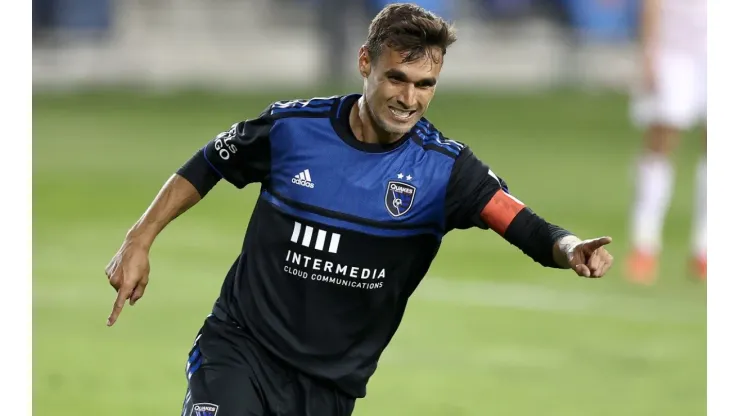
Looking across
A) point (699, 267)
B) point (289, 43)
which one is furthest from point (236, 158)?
point (289, 43)

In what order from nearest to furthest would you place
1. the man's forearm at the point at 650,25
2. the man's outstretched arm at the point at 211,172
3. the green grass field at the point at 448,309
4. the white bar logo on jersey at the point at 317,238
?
1. the white bar logo on jersey at the point at 317,238
2. the man's outstretched arm at the point at 211,172
3. the green grass field at the point at 448,309
4. the man's forearm at the point at 650,25

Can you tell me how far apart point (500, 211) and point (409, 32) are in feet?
2.21

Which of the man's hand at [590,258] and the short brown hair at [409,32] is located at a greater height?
the short brown hair at [409,32]

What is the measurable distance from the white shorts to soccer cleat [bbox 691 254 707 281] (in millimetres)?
986

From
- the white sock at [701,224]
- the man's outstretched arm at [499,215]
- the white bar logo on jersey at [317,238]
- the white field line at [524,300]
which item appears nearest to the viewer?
the man's outstretched arm at [499,215]

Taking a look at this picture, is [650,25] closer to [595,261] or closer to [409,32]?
[409,32]

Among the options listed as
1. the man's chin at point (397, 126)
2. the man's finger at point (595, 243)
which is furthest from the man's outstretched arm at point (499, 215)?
the man's chin at point (397, 126)

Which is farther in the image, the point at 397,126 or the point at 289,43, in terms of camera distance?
the point at 289,43

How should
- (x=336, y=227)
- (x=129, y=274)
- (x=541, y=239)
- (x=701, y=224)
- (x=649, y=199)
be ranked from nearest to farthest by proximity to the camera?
(x=541, y=239), (x=129, y=274), (x=336, y=227), (x=701, y=224), (x=649, y=199)

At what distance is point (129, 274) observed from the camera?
16.6ft

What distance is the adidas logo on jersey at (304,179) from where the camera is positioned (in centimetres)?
523

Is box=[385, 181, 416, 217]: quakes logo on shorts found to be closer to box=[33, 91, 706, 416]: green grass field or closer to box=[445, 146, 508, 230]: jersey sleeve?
box=[445, 146, 508, 230]: jersey sleeve

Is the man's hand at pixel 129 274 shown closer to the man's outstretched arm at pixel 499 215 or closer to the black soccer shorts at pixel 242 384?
the black soccer shorts at pixel 242 384

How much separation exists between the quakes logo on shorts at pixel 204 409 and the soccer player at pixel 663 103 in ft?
21.2
